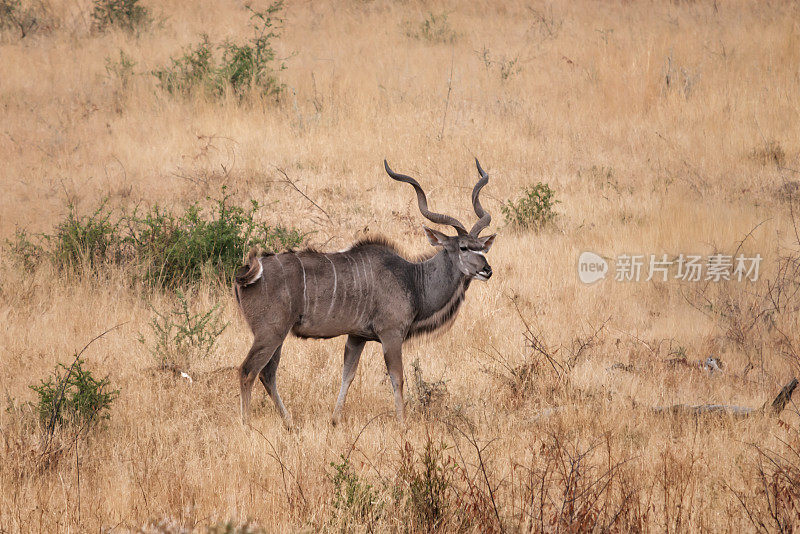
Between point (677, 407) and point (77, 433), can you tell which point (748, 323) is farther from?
point (77, 433)

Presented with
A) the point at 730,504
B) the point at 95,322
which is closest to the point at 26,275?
the point at 95,322

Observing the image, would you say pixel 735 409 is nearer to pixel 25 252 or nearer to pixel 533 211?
pixel 533 211

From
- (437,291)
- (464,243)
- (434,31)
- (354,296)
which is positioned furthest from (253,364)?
(434,31)

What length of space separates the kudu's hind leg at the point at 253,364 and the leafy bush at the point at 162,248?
301 centimetres

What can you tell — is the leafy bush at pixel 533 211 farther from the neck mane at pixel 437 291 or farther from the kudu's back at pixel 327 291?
the kudu's back at pixel 327 291

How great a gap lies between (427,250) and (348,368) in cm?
317

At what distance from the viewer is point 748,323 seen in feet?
27.0

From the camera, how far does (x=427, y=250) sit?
382 inches

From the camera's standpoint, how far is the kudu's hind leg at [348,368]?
6.51 meters

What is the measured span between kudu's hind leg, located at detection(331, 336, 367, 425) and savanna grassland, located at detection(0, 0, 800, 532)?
203 mm

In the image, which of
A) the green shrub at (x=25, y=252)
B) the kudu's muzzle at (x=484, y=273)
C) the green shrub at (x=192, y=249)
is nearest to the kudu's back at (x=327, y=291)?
the kudu's muzzle at (x=484, y=273)

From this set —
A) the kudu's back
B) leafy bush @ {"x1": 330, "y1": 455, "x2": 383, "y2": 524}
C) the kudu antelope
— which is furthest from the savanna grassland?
the kudu's back

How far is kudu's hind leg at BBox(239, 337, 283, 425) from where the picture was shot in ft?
20.1

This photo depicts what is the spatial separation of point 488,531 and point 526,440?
161 centimetres
